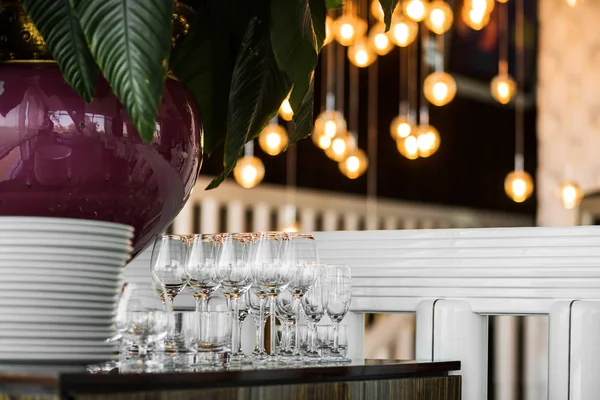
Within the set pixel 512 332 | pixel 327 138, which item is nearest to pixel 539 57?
pixel 512 332

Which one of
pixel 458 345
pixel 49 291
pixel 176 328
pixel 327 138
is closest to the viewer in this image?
pixel 49 291

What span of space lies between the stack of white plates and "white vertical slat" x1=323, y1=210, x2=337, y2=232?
4.29 metres

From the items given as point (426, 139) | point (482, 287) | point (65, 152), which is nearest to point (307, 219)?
point (426, 139)

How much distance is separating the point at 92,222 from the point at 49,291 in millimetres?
73

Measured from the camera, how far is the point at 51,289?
93 cm

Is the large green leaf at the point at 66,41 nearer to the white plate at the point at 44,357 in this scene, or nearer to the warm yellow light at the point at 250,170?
the white plate at the point at 44,357

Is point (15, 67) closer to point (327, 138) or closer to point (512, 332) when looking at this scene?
point (327, 138)

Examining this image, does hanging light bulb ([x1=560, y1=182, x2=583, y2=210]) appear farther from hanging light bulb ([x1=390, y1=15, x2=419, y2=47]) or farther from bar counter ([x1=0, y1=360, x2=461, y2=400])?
bar counter ([x1=0, y1=360, x2=461, y2=400])

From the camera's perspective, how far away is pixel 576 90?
6.07 m

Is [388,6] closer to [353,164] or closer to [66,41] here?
[66,41]

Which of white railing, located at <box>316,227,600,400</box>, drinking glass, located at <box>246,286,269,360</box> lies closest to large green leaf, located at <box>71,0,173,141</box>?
drinking glass, located at <box>246,286,269,360</box>

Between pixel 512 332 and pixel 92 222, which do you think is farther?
pixel 512 332

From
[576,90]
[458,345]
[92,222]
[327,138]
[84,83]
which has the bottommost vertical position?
[458,345]

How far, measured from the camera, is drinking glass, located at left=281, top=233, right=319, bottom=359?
1209 mm
